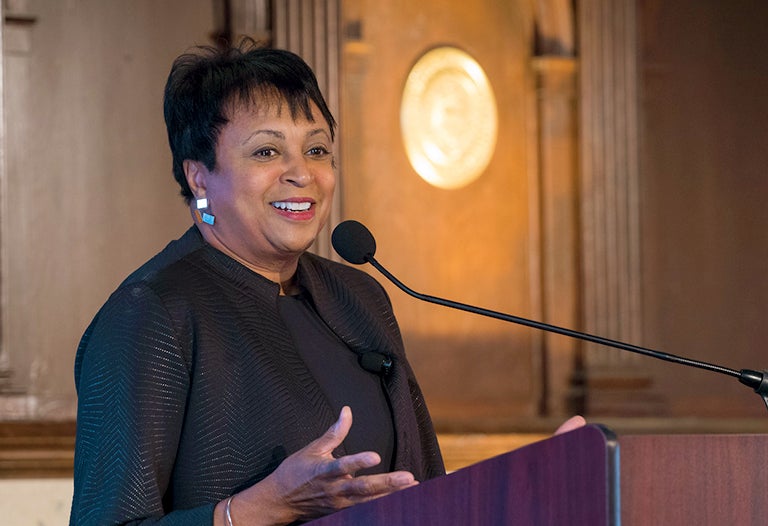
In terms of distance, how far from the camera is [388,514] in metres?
1.57

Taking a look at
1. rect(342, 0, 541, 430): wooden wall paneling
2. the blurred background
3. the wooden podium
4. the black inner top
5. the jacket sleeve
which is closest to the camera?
the wooden podium

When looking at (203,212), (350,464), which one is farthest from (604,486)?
(203,212)

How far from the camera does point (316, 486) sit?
1.68 metres

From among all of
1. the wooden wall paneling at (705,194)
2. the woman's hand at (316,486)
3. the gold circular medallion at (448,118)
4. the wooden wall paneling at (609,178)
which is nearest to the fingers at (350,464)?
the woman's hand at (316,486)

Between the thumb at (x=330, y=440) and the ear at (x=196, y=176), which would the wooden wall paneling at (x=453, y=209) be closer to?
the ear at (x=196, y=176)

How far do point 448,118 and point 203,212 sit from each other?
4201 millimetres

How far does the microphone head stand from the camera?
2.13 metres

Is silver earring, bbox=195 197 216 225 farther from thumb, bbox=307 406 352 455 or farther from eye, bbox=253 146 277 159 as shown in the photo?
thumb, bbox=307 406 352 455

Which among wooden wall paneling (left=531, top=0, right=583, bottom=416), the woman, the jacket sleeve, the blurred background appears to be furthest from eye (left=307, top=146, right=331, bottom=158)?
wooden wall paneling (left=531, top=0, right=583, bottom=416)

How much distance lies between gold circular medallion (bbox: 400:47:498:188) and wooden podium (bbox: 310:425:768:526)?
4.77 m

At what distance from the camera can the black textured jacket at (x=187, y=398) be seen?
1.89 meters

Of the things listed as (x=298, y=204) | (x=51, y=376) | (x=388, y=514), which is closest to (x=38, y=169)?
(x=51, y=376)

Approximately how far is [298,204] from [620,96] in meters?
4.45

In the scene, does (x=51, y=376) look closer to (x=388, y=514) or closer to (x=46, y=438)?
(x=46, y=438)
